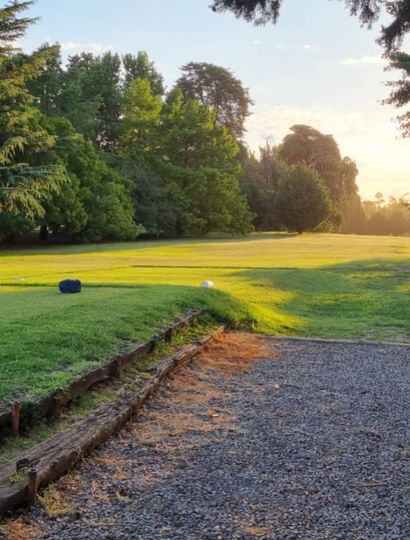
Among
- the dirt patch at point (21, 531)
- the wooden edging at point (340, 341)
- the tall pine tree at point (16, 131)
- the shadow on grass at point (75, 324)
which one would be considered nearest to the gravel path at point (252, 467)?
the dirt patch at point (21, 531)

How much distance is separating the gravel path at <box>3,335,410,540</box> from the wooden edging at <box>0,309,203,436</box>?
0.51 metres

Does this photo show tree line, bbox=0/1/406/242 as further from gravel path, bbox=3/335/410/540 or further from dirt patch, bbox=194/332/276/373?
gravel path, bbox=3/335/410/540

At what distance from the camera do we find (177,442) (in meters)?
4.42

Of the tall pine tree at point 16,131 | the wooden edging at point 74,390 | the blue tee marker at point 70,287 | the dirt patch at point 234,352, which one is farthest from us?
the tall pine tree at point 16,131

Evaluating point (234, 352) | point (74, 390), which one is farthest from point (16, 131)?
point (74, 390)

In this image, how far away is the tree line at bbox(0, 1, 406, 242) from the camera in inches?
1136

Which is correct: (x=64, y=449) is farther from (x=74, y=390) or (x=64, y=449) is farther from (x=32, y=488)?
(x=74, y=390)

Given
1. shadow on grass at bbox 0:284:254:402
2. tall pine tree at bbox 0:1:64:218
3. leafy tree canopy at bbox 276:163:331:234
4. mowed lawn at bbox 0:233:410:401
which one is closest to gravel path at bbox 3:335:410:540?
shadow on grass at bbox 0:284:254:402

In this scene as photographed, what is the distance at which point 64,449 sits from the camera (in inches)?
152

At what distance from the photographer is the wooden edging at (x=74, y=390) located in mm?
4113

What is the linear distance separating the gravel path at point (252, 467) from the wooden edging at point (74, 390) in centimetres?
51

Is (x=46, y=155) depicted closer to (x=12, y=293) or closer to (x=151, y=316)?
(x=12, y=293)

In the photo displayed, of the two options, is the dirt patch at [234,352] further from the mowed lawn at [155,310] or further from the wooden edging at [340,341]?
the mowed lawn at [155,310]

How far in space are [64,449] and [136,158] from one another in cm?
4734
